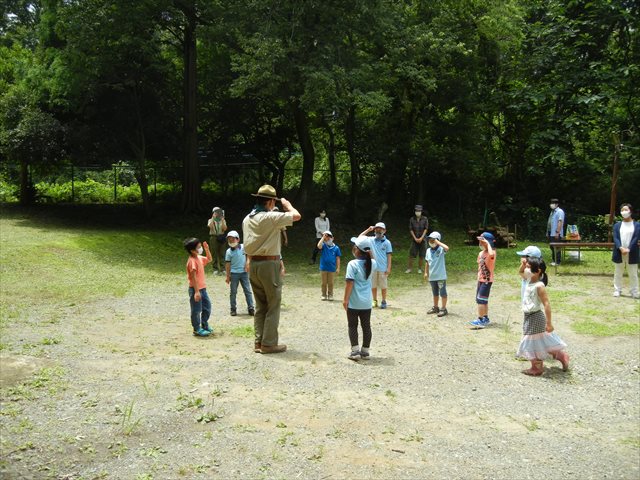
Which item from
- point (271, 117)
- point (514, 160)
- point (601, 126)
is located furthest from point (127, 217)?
point (601, 126)

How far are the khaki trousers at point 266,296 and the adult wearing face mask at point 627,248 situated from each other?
326 inches

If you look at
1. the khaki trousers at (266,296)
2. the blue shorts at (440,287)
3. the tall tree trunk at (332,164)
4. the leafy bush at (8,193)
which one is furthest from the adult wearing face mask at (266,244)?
the leafy bush at (8,193)

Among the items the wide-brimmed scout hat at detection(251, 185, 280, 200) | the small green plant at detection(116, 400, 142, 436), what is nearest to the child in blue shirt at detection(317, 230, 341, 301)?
the wide-brimmed scout hat at detection(251, 185, 280, 200)

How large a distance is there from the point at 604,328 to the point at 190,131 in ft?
60.1

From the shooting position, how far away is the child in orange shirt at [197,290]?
9.59 m

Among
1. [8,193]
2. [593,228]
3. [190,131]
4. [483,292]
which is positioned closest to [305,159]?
[190,131]

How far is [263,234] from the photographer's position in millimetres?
8195

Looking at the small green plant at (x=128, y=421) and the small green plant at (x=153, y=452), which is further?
the small green plant at (x=128, y=421)

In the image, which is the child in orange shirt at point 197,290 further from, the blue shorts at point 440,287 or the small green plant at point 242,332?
the blue shorts at point 440,287

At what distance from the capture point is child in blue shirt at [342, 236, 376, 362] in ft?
27.5

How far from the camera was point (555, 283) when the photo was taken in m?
14.9

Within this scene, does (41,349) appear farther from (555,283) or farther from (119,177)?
(119,177)

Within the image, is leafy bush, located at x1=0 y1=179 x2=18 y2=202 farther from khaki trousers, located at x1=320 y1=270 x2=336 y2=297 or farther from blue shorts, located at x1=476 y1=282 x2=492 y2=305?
blue shorts, located at x1=476 y1=282 x2=492 y2=305

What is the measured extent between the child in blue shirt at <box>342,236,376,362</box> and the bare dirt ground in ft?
1.47
